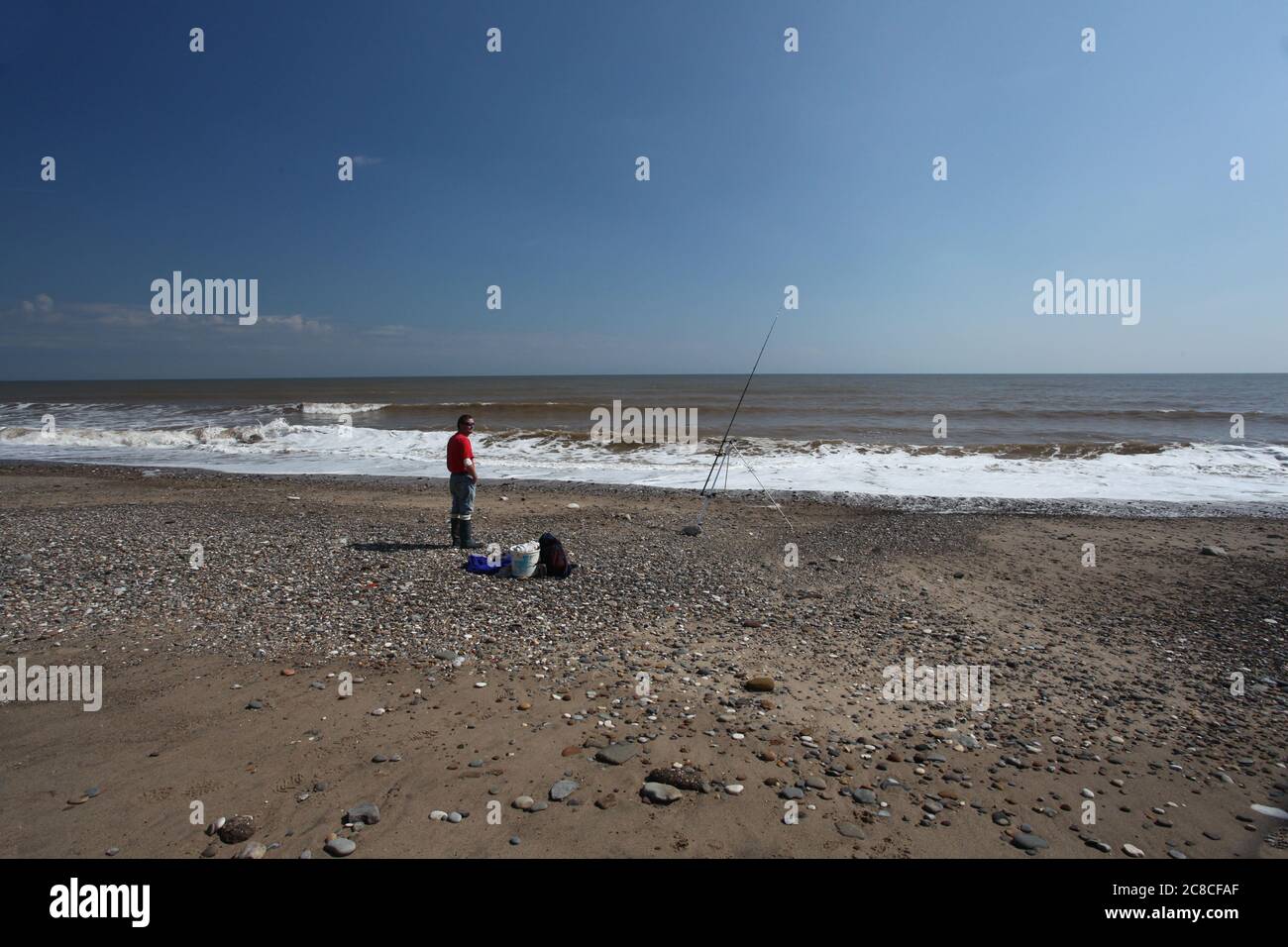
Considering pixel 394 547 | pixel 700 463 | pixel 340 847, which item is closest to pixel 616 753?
pixel 340 847

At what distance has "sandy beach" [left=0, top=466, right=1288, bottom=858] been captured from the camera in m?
3.40

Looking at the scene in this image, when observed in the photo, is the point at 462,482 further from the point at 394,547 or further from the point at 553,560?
the point at 553,560

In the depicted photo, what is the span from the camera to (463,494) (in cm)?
854

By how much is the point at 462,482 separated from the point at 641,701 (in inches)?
190

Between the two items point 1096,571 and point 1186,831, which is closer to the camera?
point 1186,831

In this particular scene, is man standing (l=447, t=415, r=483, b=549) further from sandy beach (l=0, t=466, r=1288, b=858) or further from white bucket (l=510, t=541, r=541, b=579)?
white bucket (l=510, t=541, r=541, b=579)

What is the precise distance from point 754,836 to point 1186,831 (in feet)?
7.71

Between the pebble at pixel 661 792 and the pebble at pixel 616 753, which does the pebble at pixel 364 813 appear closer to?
the pebble at pixel 616 753

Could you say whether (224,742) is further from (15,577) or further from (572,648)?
(15,577)

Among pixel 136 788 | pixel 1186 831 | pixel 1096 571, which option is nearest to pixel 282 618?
pixel 136 788

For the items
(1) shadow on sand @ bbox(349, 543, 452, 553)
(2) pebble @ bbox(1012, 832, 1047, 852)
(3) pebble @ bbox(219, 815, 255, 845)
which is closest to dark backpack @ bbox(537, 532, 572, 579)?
(1) shadow on sand @ bbox(349, 543, 452, 553)
